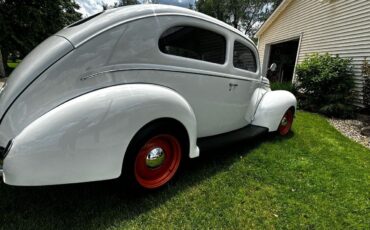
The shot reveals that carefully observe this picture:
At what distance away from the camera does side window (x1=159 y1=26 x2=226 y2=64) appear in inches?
103

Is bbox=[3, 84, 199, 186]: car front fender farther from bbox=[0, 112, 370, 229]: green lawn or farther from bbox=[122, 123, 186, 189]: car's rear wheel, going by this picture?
bbox=[0, 112, 370, 229]: green lawn

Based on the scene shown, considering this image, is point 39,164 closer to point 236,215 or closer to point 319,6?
point 236,215

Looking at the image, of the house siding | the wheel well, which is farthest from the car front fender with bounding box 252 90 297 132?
the house siding

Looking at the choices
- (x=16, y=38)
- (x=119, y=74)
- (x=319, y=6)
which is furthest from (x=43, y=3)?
(x=119, y=74)

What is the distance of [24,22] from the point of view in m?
17.1

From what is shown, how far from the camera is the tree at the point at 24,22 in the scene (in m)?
16.6

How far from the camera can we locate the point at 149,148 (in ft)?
7.97

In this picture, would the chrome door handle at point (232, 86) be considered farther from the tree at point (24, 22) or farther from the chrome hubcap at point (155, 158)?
the tree at point (24, 22)

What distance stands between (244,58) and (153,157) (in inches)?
93.8

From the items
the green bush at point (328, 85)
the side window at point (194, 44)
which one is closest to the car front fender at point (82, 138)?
the side window at point (194, 44)

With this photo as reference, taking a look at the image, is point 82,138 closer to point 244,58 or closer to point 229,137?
point 229,137

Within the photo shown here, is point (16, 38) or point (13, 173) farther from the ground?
point (16, 38)

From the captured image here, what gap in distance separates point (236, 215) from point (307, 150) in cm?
259

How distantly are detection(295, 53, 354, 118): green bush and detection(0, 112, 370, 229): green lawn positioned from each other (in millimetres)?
4268
